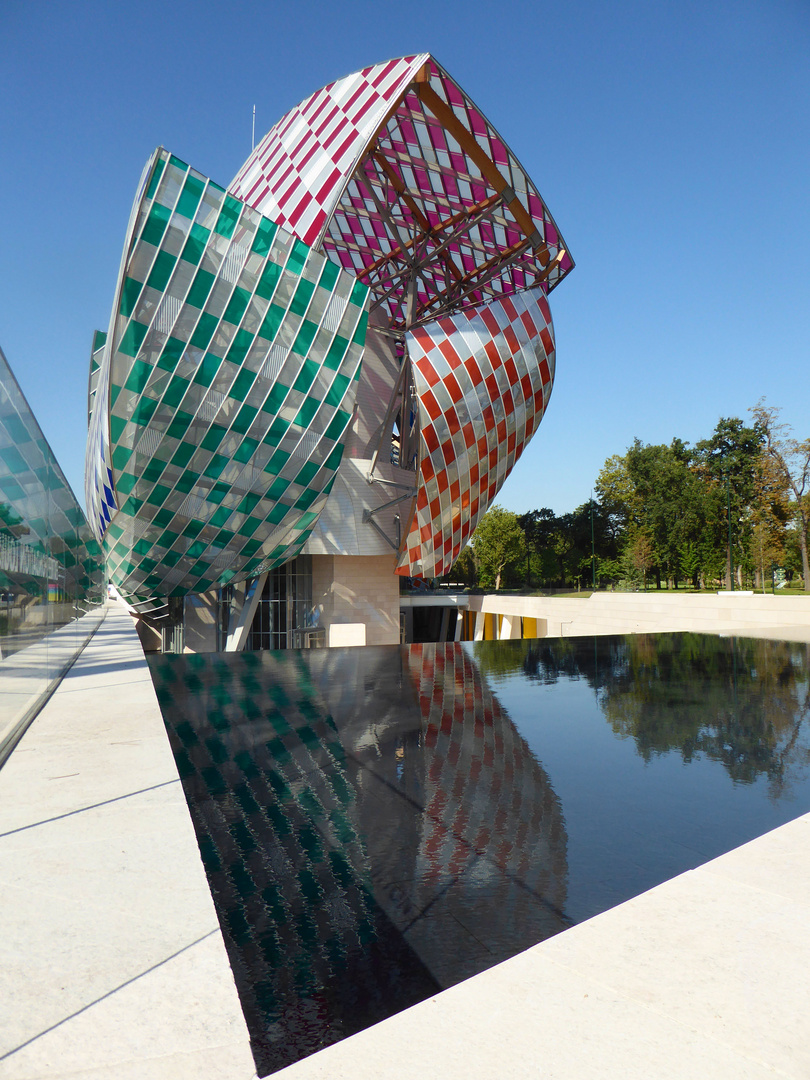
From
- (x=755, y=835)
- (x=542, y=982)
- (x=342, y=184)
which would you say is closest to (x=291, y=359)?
(x=342, y=184)

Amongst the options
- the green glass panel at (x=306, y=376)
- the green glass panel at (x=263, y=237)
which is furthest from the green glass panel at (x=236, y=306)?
the green glass panel at (x=306, y=376)

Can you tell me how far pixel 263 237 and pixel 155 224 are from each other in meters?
3.17

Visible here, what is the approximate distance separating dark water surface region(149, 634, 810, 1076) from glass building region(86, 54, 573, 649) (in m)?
11.6

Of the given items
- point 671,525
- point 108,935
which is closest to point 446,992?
point 108,935

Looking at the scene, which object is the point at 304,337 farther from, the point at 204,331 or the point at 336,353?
the point at 204,331

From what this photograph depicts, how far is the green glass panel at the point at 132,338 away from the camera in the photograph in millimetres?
17859

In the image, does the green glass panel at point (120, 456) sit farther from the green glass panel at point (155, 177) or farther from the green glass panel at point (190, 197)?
the green glass panel at point (155, 177)

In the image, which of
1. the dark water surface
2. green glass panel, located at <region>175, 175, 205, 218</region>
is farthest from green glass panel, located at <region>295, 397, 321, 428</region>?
the dark water surface

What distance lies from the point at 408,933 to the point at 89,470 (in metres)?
27.3

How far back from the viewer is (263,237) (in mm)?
19500

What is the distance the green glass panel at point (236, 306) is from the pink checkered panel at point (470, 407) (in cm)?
846

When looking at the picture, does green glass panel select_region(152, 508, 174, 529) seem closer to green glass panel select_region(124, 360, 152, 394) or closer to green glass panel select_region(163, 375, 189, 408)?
green glass panel select_region(163, 375, 189, 408)

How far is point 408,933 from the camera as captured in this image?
126 inches

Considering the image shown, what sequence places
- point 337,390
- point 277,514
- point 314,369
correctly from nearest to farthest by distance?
point 314,369 → point 337,390 → point 277,514
